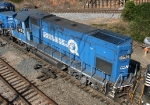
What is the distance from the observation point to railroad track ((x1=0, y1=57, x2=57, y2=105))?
1294 cm

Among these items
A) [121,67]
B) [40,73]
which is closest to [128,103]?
[121,67]

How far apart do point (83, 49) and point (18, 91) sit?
17.9 feet

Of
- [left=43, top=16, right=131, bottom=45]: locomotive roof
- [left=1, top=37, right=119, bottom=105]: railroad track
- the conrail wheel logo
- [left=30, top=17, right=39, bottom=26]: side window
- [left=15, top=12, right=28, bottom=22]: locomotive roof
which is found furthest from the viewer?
[left=15, top=12, right=28, bottom=22]: locomotive roof

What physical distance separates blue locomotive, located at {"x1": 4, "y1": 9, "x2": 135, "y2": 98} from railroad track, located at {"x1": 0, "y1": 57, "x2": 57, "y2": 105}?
9.26 feet

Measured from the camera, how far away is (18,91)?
14.1 metres

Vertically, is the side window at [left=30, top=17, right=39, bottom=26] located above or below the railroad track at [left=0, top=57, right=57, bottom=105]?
above

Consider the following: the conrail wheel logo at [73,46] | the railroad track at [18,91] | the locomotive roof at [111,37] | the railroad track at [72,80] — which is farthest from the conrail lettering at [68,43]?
the railroad track at [18,91]

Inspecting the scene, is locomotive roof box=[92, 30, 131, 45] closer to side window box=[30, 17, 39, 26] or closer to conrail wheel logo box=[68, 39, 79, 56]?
conrail wheel logo box=[68, 39, 79, 56]

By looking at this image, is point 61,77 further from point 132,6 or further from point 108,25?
point 132,6

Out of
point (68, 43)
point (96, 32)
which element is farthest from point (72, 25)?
point (96, 32)

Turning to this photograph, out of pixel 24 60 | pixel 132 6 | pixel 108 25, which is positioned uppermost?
pixel 132 6

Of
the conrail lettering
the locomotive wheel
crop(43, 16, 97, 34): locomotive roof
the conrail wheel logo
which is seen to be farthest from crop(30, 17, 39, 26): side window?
A: the locomotive wheel

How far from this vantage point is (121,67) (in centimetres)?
1271

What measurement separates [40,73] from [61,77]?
6.15 ft
